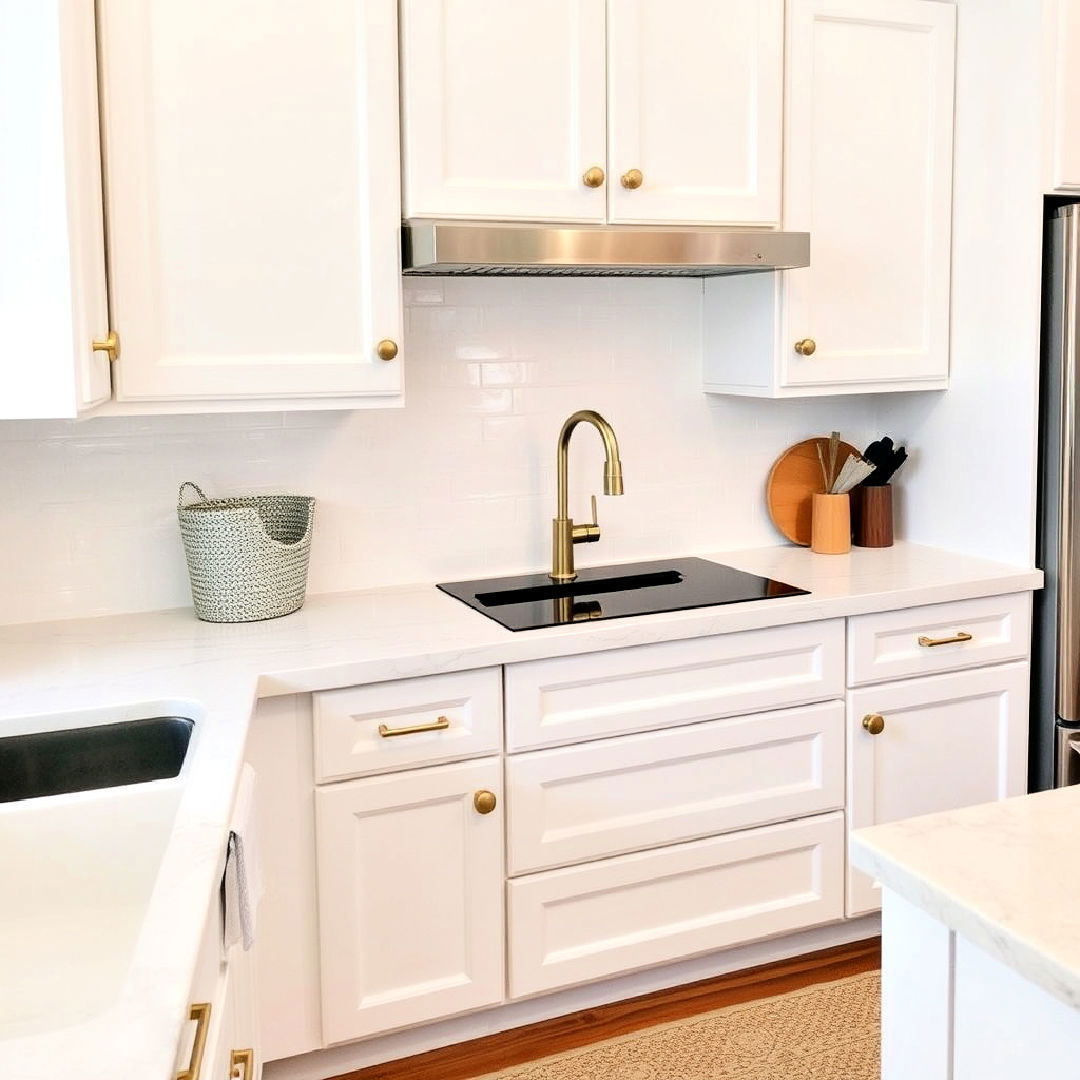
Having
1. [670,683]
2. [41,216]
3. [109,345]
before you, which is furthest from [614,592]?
[41,216]

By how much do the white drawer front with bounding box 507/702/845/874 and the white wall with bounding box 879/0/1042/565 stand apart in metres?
0.66

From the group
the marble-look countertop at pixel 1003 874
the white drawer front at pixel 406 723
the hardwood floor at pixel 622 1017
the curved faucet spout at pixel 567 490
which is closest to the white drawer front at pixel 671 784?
the white drawer front at pixel 406 723

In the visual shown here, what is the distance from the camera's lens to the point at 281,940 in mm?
2285

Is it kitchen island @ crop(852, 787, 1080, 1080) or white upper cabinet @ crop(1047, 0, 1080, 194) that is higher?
white upper cabinet @ crop(1047, 0, 1080, 194)

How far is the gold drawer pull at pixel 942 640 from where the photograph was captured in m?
2.78

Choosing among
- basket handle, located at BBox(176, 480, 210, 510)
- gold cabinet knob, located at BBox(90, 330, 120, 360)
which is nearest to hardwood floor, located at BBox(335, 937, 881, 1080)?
basket handle, located at BBox(176, 480, 210, 510)

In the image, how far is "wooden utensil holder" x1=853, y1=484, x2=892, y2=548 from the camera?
125 inches

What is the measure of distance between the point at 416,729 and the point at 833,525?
1.30 m

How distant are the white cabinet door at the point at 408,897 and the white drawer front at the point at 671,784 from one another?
0.31 feet

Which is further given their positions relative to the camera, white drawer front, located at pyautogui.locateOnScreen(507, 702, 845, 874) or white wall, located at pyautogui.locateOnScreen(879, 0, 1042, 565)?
white wall, located at pyautogui.locateOnScreen(879, 0, 1042, 565)

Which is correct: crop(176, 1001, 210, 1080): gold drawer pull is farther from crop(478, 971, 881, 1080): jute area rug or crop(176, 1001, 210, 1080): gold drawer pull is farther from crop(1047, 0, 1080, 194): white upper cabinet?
crop(1047, 0, 1080, 194): white upper cabinet

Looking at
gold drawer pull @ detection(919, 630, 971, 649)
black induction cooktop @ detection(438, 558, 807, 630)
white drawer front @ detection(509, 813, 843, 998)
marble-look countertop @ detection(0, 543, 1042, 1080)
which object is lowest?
white drawer front @ detection(509, 813, 843, 998)

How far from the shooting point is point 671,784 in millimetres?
2570

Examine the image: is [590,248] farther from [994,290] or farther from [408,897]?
[408,897]
